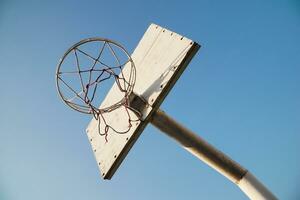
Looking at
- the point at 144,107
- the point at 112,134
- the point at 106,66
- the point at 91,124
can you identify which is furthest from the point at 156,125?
the point at 91,124

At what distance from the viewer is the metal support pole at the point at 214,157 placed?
3.84 meters

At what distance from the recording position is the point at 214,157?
155 inches

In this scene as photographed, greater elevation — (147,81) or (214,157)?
(147,81)

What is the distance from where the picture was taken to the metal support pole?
384cm

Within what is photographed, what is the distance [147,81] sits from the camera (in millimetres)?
3828

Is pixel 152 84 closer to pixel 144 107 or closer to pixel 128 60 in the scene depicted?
pixel 144 107

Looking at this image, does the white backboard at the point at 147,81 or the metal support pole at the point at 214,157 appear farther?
the metal support pole at the point at 214,157

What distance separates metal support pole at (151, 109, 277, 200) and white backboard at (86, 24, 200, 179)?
255 millimetres

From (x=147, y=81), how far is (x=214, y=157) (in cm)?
115

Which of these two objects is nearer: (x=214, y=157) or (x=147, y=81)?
(x=147, y=81)

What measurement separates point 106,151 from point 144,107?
0.73 m

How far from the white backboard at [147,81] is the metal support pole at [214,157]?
255mm

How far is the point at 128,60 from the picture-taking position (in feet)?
13.6

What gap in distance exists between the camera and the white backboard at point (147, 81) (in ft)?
11.5
